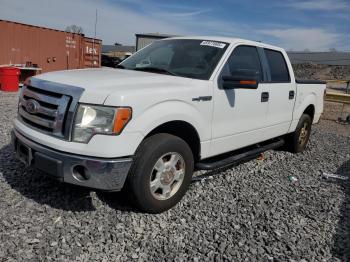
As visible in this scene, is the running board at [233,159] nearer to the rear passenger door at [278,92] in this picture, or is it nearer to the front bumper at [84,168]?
the rear passenger door at [278,92]

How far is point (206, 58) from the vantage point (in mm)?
4246

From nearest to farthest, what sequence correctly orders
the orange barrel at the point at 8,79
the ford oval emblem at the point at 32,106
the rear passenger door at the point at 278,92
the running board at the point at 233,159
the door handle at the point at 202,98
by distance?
the ford oval emblem at the point at 32,106 → the door handle at the point at 202,98 → the running board at the point at 233,159 → the rear passenger door at the point at 278,92 → the orange barrel at the point at 8,79

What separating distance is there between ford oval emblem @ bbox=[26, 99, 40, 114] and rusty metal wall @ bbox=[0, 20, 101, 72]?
12.7 m

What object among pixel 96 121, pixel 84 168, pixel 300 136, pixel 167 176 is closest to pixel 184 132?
pixel 167 176

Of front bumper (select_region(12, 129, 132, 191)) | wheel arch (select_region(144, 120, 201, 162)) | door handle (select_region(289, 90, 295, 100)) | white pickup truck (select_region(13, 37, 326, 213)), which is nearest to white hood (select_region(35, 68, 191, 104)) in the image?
white pickup truck (select_region(13, 37, 326, 213))

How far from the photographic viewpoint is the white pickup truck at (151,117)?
10.0ft

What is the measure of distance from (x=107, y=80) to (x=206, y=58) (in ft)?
4.43

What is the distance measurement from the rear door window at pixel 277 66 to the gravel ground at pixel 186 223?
1.55 meters

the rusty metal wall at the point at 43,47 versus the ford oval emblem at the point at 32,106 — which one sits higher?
the rusty metal wall at the point at 43,47

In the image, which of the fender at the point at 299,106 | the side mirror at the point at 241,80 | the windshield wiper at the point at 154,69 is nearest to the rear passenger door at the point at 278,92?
the fender at the point at 299,106

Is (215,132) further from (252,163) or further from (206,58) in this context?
(252,163)

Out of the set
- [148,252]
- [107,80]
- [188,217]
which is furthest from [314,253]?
[107,80]

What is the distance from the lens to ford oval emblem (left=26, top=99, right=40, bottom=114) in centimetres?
338

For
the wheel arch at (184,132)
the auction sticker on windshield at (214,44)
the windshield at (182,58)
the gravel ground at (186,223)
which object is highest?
the auction sticker on windshield at (214,44)
